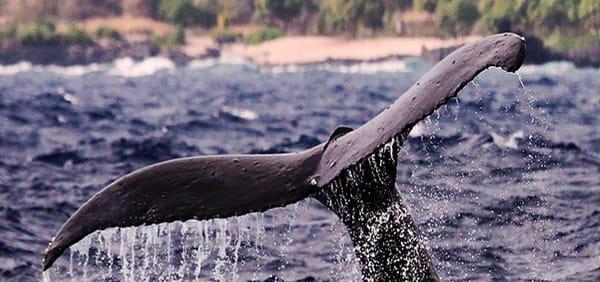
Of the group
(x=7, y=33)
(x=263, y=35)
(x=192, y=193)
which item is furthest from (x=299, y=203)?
(x=7, y=33)

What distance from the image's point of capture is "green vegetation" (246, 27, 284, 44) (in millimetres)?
106438

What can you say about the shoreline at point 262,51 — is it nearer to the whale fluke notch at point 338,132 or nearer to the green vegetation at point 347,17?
the green vegetation at point 347,17

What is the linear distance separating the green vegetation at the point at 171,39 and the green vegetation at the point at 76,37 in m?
6.39

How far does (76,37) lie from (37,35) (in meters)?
3.63

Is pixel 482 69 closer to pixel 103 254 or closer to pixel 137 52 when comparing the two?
pixel 103 254

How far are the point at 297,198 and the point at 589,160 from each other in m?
11.6

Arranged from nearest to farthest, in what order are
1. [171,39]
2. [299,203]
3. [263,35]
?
1. [299,203]
2. [263,35]
3. [171,39]

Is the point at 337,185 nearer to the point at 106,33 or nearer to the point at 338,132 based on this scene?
the point at 338,132

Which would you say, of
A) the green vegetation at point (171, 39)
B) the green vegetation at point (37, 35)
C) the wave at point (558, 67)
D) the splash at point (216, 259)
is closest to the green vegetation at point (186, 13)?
the green vegetation at point (171, 39)

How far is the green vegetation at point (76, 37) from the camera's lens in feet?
351

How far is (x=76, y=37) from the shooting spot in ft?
351

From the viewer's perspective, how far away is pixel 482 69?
12.4 ft

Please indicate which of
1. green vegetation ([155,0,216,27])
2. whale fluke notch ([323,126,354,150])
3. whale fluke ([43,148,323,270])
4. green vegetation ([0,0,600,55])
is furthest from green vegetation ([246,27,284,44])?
whale fluke ([43,148,323,270])

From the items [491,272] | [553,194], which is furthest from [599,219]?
[491,272]
